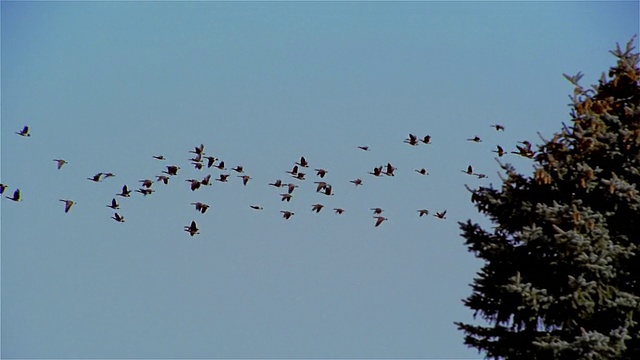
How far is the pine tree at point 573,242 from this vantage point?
1405 cm

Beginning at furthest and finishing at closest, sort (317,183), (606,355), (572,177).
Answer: (317,183) < (572,177) < (606,355)

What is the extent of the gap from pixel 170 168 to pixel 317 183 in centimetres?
325

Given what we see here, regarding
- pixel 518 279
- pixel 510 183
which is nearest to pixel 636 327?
pixel 518 279

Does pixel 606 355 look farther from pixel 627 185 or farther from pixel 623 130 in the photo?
pixel 623 130

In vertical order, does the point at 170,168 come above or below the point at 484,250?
above

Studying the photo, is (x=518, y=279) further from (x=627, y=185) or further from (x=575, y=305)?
(x=627, y=185)

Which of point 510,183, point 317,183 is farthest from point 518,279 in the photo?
point 317,183

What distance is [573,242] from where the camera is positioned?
13922mm

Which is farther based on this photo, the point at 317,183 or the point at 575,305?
the point at 317,183

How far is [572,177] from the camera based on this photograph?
585 inches

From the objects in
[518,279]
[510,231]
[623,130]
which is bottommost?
[518,279]

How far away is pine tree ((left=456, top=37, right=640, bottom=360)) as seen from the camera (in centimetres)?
1405

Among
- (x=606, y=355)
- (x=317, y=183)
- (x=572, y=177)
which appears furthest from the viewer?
(x=317, y=183)

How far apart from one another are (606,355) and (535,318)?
4.02 ft
